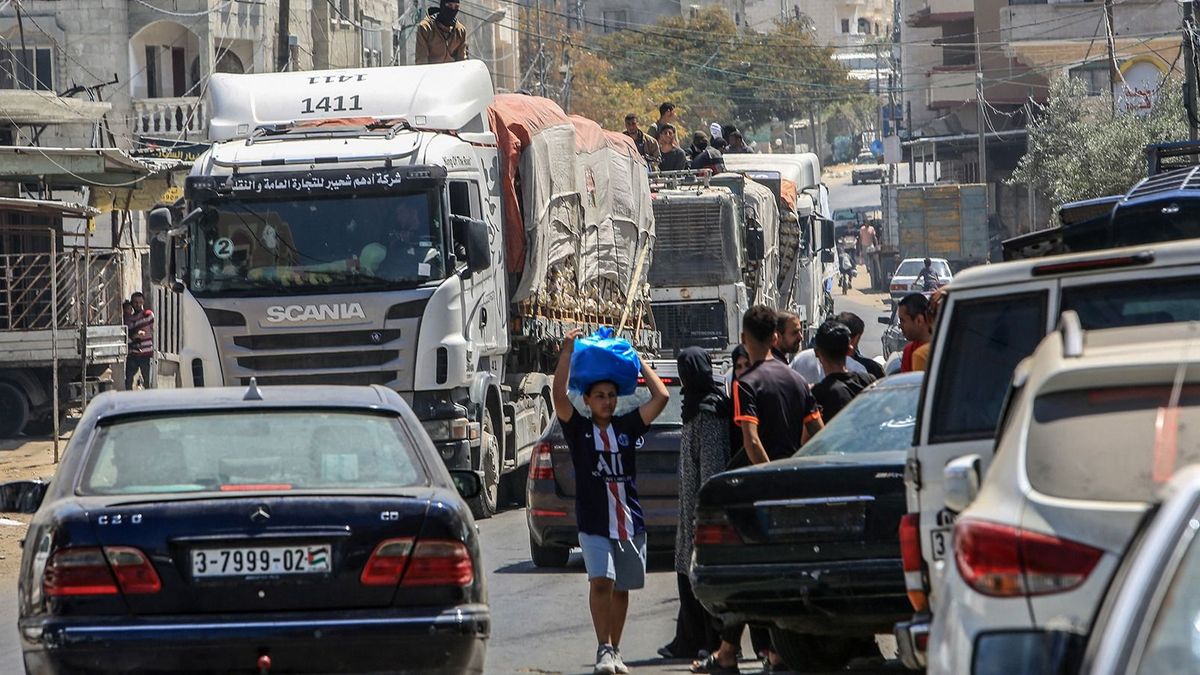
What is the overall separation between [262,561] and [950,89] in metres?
72.9

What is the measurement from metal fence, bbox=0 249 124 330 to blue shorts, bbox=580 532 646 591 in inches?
724

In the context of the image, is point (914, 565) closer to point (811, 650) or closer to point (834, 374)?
point (811, 650)

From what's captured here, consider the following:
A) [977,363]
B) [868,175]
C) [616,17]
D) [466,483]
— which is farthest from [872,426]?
[868,175]

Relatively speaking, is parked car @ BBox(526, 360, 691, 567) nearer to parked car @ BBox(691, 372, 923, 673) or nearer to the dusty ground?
parked car @ BBox(691, 372, 923, 673)

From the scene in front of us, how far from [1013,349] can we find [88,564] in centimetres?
318

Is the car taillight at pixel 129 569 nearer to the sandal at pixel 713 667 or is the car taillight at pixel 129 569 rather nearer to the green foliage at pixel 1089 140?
the sandal at pixel 713 667

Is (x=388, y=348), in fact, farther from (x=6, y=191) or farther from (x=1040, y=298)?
(x=6, y=191)

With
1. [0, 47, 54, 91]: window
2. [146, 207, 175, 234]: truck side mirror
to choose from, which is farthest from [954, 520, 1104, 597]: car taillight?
[0, 47, 54, 91]: window

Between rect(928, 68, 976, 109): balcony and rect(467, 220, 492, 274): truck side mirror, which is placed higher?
rect(928, 68, 976, 109): balcony

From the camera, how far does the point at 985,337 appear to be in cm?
624

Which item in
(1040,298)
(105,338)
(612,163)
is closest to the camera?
(1040,298)

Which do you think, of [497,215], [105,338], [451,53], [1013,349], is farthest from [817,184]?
[1013,349]

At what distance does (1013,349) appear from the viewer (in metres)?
6.18

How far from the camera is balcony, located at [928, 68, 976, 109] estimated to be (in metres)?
75.4
